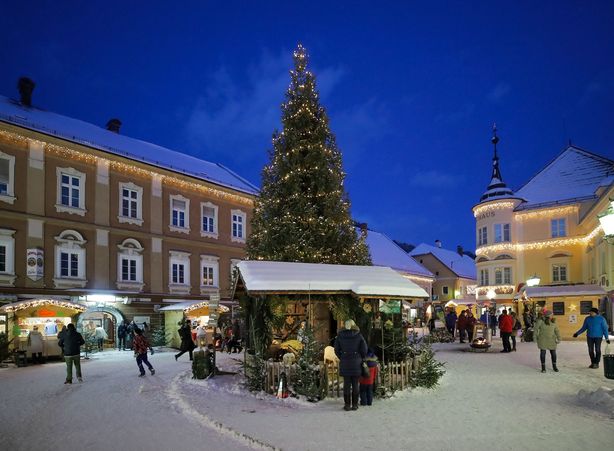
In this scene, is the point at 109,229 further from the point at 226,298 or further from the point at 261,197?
the point at 261,197

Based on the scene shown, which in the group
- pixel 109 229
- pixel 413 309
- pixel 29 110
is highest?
pixel 29 110

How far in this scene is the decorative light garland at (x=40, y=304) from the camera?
22.2 metres

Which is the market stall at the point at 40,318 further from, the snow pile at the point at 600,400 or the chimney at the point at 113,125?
the snow pile at the point at 600,400

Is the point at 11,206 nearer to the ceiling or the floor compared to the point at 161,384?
nearer to the ceiling

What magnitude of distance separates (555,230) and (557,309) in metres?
19.1

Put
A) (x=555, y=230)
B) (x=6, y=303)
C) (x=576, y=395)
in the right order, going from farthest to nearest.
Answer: (x=555, y=230) < (x=6, y=303) < (x=576, y=395)

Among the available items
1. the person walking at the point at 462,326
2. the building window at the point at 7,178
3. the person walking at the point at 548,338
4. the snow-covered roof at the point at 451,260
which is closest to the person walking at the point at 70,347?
the person walking at the point at 548,338

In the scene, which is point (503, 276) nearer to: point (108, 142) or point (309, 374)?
point (108, 142)

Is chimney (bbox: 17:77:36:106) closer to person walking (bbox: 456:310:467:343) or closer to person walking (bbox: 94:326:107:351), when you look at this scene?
person walking (bbox: 94:326:107:351)

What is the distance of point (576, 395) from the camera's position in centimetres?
1141

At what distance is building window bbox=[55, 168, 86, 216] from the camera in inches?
1068

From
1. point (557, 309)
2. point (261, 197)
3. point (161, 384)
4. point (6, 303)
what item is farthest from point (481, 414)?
point (6, 303)

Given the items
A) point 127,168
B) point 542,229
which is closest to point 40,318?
point 127,168

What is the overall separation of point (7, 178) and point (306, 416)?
21.6 m
